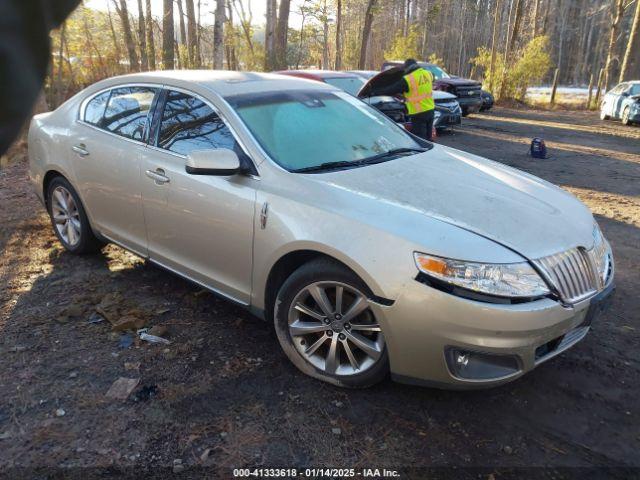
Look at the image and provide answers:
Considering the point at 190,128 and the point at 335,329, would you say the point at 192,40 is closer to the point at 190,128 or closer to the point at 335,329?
the point at 190,128

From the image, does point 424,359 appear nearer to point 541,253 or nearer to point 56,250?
point 541,253

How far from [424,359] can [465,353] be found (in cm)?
20

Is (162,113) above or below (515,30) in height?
below

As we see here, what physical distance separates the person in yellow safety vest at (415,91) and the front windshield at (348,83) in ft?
7.34

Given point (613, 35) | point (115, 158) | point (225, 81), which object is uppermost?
point (613, 35)

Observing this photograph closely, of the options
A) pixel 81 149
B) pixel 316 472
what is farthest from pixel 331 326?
pixel 81 149

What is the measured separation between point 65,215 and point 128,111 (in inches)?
53.8

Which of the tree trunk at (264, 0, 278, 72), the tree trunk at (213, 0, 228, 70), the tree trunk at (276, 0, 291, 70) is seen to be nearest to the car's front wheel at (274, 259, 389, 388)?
the tree trunk at (213, 0, 228, 70)

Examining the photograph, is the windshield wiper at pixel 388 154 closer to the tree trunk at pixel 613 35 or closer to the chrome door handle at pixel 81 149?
the chrome door handle at pixel 81 149

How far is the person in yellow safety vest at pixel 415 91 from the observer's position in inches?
317

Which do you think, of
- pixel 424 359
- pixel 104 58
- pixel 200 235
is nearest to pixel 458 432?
pixel 424 359

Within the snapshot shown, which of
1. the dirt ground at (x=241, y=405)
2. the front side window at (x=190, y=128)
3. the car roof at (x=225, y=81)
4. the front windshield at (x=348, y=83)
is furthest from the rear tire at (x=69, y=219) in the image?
the front windshield at (x=348, y=83)

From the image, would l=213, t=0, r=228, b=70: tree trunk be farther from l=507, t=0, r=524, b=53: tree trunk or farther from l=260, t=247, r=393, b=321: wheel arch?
l=507, t=0, r=524, b=53: tree trunk

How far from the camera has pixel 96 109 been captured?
449cm
